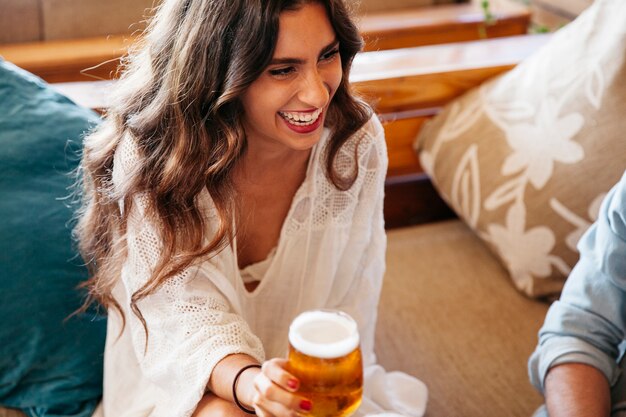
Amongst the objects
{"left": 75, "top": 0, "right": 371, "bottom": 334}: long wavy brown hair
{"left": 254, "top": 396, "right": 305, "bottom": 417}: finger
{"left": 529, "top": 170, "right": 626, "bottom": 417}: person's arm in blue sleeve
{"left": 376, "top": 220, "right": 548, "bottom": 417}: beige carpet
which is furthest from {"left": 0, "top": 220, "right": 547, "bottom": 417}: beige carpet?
{"left": 254, "top": 396, "right": 305, "bottom": 417}: finger

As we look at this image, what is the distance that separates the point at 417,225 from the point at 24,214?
1.13m

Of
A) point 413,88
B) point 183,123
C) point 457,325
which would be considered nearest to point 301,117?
point 183,123

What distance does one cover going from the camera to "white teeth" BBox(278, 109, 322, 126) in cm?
130

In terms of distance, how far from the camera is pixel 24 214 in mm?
1469

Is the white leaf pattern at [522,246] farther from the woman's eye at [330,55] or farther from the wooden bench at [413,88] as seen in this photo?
the woman's eye at [330,55]

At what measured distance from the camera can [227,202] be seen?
1.38 m

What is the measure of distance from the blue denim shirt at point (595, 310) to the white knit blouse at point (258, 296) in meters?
0.36

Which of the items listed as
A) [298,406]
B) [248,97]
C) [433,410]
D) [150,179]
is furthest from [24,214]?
[433,410]

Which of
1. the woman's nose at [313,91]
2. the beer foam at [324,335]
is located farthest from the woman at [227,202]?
the beer foam at [324,335]

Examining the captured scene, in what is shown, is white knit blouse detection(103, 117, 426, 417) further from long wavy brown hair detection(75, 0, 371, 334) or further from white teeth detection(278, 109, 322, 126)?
white teeth detection(278, 109, 322, 126)

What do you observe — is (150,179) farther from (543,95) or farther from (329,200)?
(543,95)

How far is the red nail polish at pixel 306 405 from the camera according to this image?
39.9 inches

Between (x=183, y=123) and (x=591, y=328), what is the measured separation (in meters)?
0.74

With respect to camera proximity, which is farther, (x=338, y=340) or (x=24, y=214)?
(x=24, y=214)
